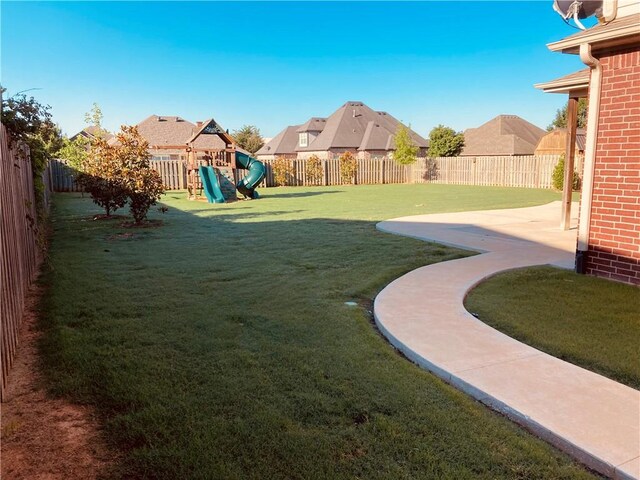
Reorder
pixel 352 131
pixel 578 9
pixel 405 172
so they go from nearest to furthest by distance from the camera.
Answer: pixel 578 9
pixel 405 172
pixel 352 131

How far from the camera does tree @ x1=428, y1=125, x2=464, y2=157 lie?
4681cm

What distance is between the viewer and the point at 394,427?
283 cm

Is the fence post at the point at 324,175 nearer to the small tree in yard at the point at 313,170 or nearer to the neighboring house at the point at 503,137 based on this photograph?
the small tree in yard at the point at 313,170

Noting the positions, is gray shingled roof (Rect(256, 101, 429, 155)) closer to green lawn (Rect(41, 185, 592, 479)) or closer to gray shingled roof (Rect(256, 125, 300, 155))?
gray shingled roof (Rect(256, 125, 300, 155))

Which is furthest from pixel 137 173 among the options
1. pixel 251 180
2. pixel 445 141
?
pixel 445 141

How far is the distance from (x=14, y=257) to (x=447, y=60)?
37.4 m

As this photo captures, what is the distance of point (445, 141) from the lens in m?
46.9

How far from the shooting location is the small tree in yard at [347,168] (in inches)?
1332

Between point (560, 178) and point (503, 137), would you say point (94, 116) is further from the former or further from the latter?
point (503, 137)

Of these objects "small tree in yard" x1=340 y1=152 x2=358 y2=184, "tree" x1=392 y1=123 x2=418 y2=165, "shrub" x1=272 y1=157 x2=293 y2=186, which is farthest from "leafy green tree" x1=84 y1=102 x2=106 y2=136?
"tree" x1=392 y1=123 x2=418 y2=165

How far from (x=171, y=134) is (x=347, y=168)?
1978 centimetres

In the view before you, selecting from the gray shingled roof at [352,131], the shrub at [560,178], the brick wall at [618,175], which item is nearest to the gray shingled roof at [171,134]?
the gray shingled roof at [352,131]

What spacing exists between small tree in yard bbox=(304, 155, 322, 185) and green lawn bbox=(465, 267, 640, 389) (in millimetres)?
26590

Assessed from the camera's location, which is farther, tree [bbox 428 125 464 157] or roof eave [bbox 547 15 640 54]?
tree [bbox 428 125 464 157]
